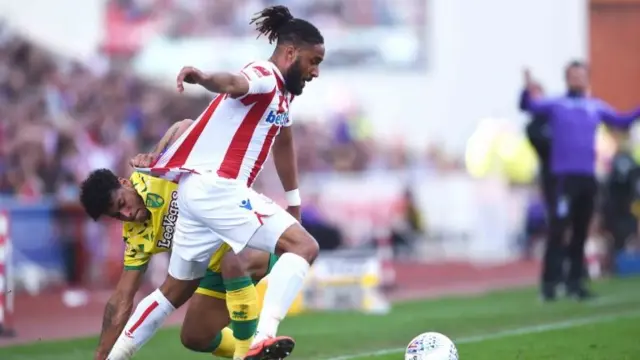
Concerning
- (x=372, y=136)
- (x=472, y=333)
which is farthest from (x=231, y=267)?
(x=372, y=136)

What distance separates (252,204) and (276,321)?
0.76m

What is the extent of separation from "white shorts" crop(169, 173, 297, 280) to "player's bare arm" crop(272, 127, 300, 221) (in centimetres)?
70

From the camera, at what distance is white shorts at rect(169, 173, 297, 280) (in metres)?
7.88

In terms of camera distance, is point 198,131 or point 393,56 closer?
point 198,131

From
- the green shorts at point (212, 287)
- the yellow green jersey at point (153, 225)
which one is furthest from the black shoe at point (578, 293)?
the yellow green jersey at point (153, 225)

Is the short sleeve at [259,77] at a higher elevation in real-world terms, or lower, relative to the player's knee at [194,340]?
higher

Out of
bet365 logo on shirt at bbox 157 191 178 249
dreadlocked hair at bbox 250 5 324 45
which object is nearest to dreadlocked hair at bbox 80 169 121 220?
bet365 logo on shirt at bbox 157 191 178 249

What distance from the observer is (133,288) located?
28.9 feet

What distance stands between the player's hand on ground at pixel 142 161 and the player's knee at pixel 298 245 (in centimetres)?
108

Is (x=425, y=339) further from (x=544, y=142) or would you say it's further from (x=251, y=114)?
(x=544, y=142)

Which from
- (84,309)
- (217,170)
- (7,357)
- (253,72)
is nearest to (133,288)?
(217,170)

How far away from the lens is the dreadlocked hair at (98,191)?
8672 millimetres

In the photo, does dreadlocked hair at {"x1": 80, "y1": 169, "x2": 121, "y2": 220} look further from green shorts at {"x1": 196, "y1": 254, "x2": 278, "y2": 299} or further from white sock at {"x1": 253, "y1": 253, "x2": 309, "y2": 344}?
white sock at {"x1": 253, "y1": 253, "x2": 309, "y2": 344}

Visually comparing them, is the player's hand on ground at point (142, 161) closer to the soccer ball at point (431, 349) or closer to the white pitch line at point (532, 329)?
the soccer ball at point (431, 349)
